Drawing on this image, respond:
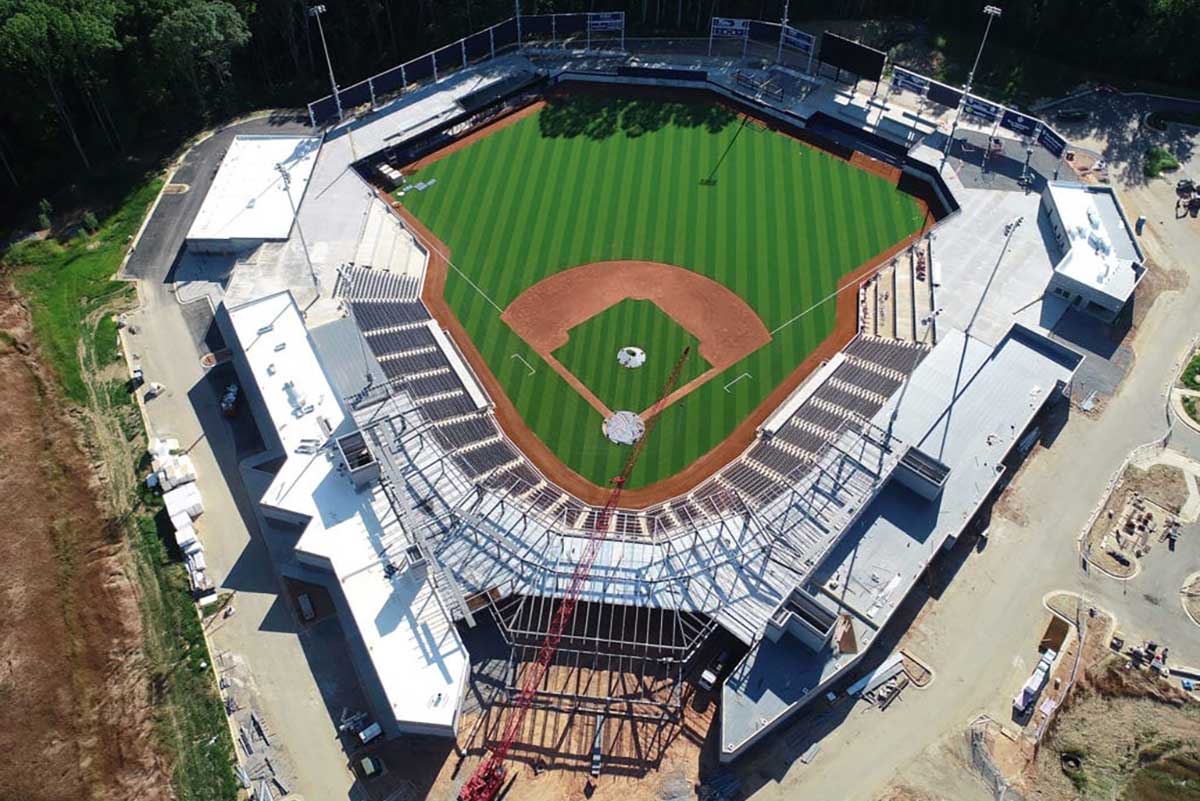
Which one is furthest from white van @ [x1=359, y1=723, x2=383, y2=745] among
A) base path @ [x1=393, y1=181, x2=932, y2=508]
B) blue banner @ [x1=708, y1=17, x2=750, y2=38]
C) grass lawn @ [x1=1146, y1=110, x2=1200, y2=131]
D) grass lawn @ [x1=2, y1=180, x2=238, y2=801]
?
grass lawn @ [x1=1146, y1=110, x2=1200, y2=131]

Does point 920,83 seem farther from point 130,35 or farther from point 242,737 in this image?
point 242,737

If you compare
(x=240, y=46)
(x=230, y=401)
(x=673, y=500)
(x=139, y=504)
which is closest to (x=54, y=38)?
(x=240, y=46)

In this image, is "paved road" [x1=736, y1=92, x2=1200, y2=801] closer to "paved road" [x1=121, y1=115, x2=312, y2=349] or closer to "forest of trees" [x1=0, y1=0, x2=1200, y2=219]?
"forest of trees" [x1=0, y1=0, x2=1200, y2=219]

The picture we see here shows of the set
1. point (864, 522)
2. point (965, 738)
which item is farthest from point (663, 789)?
point (864, 522)

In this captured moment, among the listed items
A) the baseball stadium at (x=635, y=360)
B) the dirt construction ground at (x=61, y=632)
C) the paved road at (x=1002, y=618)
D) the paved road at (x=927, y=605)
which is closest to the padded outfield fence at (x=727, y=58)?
the baseball stadium at (x=635, y=360)

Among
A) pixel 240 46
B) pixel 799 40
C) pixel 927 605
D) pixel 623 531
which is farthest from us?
pixel 799 40

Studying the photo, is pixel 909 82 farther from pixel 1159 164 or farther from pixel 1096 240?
pixel 1096 240

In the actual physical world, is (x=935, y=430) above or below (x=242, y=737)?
above
